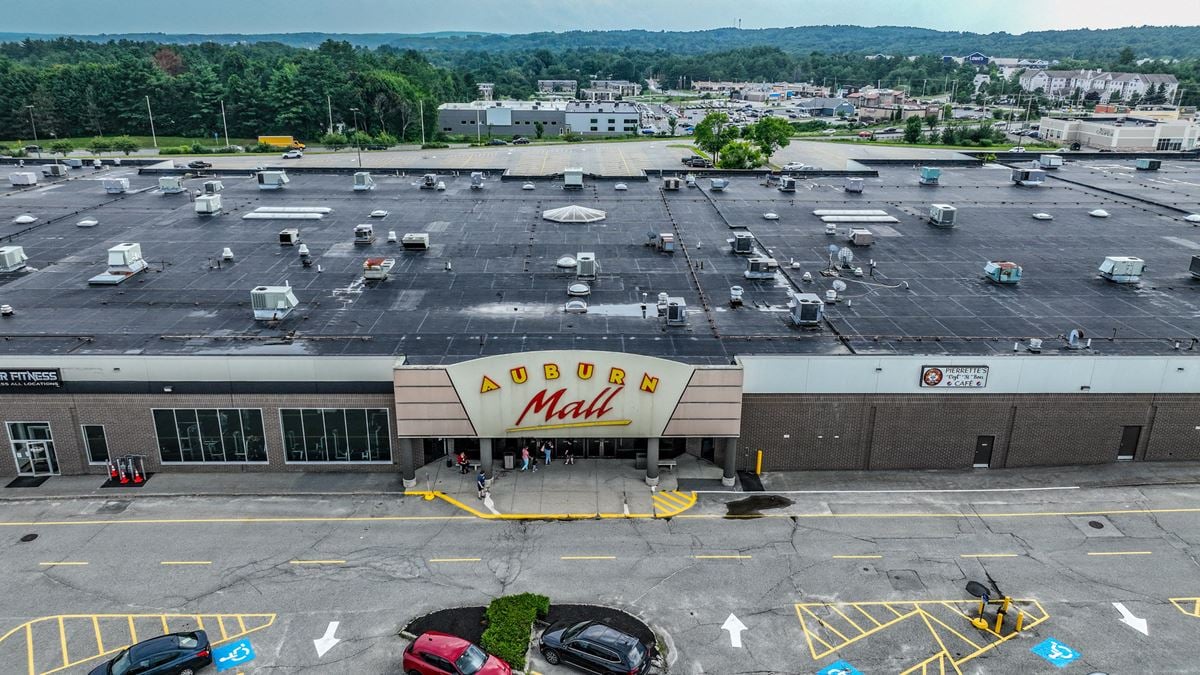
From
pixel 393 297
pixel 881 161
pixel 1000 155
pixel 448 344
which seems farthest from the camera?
pixel 1000 155

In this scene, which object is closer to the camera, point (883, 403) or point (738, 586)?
point (738, 586)

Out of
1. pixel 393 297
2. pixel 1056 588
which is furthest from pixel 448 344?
pixel 1056 588

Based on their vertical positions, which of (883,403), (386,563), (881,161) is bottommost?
(386,563)

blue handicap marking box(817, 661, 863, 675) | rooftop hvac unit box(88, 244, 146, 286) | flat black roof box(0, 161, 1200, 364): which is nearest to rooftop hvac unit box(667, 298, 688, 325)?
flat black roof box(0, 161, 1200, 364)

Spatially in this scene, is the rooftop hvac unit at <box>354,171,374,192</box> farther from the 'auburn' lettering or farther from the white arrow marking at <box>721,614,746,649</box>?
the white arrow marking at <box>721,614,746,649</box>

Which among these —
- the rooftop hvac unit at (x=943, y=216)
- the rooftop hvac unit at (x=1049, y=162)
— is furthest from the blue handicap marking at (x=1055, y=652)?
the rooftop hvac unit at (x=1049, y=162)

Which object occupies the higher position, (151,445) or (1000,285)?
(1000,285)

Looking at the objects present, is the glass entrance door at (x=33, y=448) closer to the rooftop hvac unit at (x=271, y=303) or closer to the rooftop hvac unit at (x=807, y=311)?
the rooftop hvac unit at (x=271, y=303)

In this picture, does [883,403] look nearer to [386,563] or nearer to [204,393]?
[386,563]
